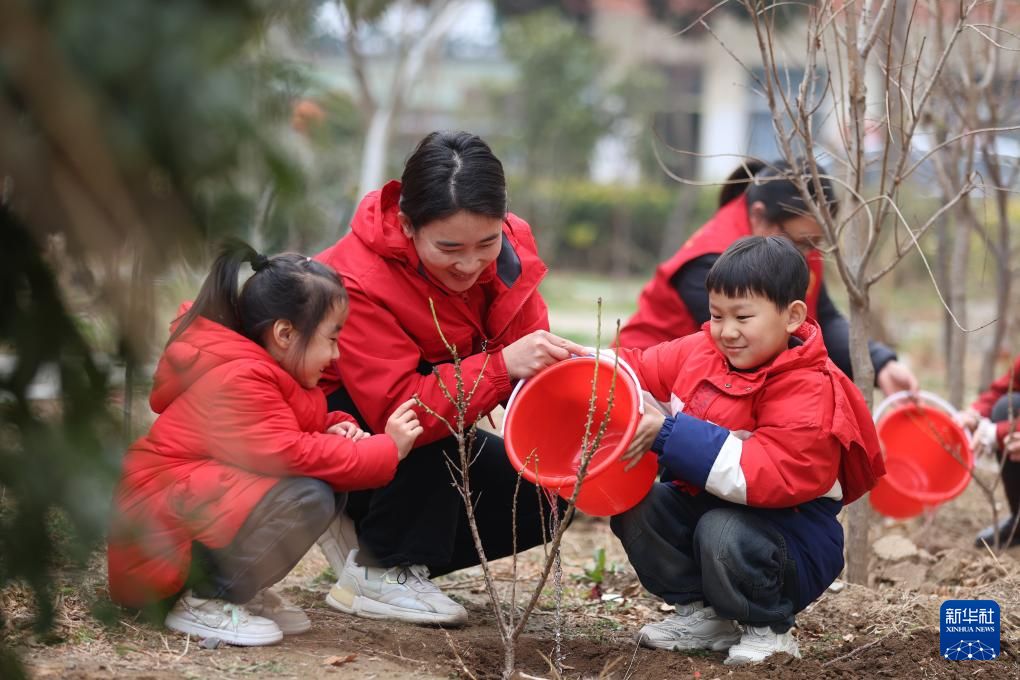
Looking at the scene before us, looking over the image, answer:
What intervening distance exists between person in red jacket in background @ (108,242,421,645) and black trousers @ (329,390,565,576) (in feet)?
0.87

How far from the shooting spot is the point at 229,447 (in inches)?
107

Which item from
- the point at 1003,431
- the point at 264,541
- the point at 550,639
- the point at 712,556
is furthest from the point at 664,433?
the point at 1003,431

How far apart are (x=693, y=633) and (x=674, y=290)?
4.12 ft

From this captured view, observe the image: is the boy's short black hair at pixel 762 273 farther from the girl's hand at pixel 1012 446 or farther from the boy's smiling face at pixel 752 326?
the girl's hand at pixel 1012 446

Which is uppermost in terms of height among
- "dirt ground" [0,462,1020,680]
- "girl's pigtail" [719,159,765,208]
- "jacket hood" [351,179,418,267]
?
"girl's pigtail" [719,159,765,208]

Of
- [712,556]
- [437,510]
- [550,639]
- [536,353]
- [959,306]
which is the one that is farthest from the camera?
[959,306]

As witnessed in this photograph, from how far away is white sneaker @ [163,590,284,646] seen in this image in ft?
8.77

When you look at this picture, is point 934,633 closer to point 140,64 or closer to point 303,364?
point 303,364

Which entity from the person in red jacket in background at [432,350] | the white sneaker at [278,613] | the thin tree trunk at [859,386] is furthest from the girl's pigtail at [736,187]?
the white sneaker at [278,613]

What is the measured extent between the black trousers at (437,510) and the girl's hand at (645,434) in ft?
1.39

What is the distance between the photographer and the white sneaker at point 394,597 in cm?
307

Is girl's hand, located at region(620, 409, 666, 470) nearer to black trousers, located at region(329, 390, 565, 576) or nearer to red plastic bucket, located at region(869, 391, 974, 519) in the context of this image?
black trousers, located at region(329, 390, 565, 576)

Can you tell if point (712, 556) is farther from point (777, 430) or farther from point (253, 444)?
point (253, 444)

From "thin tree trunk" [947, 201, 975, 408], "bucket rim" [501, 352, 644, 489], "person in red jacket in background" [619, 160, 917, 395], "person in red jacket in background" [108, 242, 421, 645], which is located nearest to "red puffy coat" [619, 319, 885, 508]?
"bucket rim" [501, 352, 644, 489]
